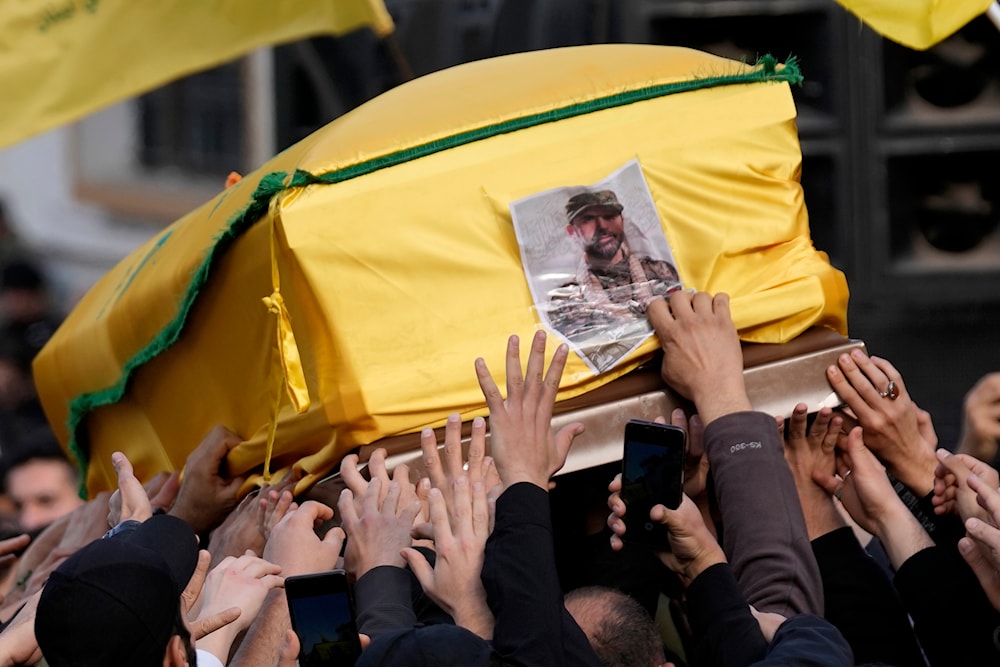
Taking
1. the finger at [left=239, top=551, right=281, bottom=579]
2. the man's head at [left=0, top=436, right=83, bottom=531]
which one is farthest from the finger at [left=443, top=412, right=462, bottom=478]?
the man's head at [left=0, top=436, right=83, bottom=531]

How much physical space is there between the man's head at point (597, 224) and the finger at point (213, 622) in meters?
0.90

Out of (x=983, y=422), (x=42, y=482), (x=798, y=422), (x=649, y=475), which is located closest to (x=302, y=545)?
(x=649, y=475)

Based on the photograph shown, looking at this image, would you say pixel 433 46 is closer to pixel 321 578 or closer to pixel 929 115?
pixel 929 115

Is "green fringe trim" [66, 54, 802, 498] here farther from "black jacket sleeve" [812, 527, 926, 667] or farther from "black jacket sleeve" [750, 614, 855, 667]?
"black jacket sleeve" [750, 614, 855, 667]

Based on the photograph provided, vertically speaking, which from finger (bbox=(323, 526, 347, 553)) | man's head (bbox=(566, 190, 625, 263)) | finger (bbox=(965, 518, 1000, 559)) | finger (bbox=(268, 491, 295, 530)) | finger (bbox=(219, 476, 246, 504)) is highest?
man's head (bbox=(566, 190, 625, 263))

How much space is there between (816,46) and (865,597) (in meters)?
2.14

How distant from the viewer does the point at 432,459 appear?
2.42 m

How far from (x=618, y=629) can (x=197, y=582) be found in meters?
0.73

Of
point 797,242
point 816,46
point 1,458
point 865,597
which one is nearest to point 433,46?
point 816,46

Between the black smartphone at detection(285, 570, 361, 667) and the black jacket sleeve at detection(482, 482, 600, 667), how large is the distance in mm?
209

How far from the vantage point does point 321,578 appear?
2168 mm

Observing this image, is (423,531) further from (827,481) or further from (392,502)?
(827,481)

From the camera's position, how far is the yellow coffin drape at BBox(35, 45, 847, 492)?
8.78 feet

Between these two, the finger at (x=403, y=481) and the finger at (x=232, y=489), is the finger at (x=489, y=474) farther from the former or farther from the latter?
the finger at (x=232, y=489)
